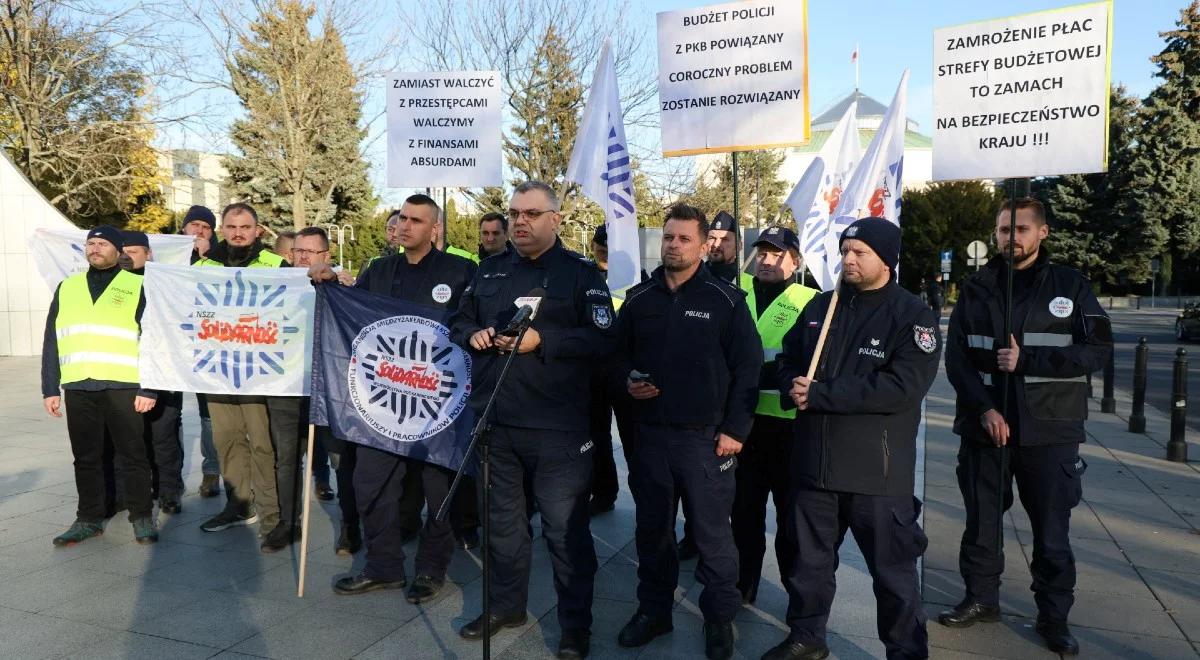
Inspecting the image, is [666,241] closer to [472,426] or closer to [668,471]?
[668,471]

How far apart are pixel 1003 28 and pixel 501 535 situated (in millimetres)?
3714

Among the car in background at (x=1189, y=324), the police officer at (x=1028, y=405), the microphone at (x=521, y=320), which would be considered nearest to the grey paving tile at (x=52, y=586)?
the microphone at (x=521, y=320)

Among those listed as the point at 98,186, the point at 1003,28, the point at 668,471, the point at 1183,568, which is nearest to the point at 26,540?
the point at 668,471

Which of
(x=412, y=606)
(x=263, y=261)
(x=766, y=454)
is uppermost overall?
(x=263, y=261)

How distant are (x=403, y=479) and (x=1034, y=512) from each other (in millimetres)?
3398

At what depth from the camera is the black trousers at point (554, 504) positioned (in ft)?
13.7

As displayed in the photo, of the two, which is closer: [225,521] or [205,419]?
[225,521]

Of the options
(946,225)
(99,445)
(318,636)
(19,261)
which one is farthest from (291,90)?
(946,225)

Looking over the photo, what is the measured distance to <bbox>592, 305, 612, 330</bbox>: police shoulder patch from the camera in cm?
412

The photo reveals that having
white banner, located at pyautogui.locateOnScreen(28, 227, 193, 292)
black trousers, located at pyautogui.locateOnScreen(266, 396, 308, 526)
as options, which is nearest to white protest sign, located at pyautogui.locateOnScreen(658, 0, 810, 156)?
black trousers, located at pyautogui.locateOnScreen(266, 396, 308, 526)

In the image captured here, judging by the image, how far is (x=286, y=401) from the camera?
5840 millimetres

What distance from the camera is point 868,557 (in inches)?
150

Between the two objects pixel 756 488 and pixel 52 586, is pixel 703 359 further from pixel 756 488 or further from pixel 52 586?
pixel 52 586

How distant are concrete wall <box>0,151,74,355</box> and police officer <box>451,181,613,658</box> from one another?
1658 cm
